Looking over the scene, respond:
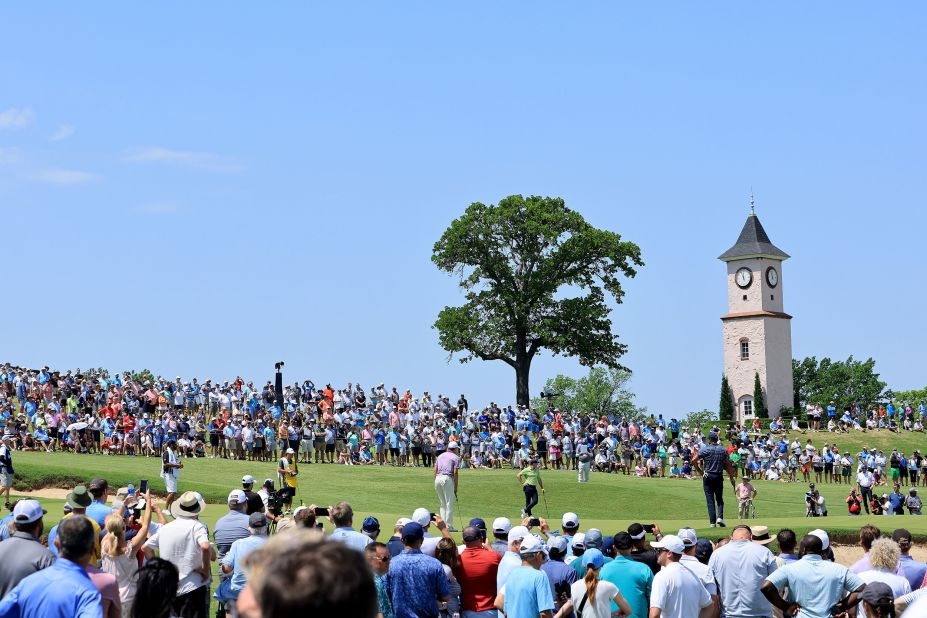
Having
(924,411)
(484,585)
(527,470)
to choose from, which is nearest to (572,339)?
(924,411)

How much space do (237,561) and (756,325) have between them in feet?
265

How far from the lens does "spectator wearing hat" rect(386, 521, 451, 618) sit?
349 inches

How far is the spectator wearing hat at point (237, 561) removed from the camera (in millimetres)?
9562

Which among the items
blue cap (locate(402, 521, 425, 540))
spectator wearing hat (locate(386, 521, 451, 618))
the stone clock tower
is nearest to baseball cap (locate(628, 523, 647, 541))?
spectator wearing hat (locate(386, 521, 451, 618))

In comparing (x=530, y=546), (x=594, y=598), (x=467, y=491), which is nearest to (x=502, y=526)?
(x=530, y=546)

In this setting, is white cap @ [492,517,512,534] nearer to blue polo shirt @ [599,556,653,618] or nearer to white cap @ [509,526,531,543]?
white cap @ [509,526,531,543]

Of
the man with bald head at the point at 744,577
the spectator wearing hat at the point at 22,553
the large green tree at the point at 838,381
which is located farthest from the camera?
the large green tree at the point at 838,381

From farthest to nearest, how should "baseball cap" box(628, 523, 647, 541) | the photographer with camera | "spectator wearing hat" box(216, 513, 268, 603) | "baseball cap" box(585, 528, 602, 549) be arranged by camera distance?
the photographer with camera, "baseball cap" box(585, 528, 602, 549), "baseball cap" box(628, 523, 647, 541), "spectator wearing hat" box(216, 513, 268, 603)

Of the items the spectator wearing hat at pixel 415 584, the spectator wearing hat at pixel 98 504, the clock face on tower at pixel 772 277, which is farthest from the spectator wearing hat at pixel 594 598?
the clock face on tower at pixel 772 277

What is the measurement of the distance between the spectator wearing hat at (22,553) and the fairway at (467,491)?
14.9 meters

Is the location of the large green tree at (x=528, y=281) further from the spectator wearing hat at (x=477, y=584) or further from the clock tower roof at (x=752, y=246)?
the spectator wearing hat at (x=477, y=584)

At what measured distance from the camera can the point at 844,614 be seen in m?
9.48

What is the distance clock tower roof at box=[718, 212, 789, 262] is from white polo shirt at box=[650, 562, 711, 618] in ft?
268

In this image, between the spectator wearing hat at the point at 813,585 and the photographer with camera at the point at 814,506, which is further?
the photographer with camera at the point at 814,506
